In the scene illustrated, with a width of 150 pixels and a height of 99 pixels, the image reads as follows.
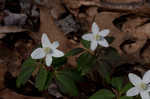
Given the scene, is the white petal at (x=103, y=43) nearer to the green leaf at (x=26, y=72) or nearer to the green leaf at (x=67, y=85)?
the green leaf at (x=67, y=85)

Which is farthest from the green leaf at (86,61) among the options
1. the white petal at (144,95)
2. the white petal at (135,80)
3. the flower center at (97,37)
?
the white petal at (144,95)

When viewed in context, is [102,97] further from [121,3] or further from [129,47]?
[121,3]

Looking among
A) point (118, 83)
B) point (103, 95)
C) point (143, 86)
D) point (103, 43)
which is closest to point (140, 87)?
point (143, 86)

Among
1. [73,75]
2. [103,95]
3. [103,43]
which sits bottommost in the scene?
[103,95]

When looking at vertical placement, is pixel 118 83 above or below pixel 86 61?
below

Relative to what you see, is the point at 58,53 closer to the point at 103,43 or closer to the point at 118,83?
the point at 103,43

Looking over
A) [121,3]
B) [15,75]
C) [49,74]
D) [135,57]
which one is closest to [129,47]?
[135,57]
